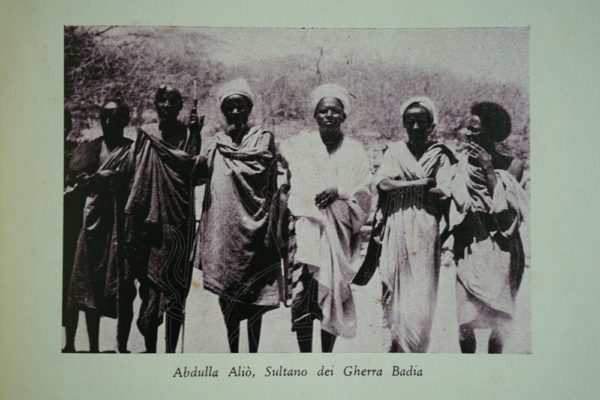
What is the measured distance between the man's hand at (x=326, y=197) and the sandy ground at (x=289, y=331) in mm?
351

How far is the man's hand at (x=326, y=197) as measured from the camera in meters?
2.76

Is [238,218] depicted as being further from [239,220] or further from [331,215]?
[331,215]

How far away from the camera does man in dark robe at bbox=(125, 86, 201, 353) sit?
2.74 meters

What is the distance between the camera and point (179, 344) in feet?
8.96

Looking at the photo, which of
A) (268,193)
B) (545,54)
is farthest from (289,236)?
(545,54)

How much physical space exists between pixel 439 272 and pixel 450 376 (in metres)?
0.41

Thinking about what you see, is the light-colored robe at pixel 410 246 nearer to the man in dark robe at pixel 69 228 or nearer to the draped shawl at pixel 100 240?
the draped shawl at pixel 100 240

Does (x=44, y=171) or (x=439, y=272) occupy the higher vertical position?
(x=44, y=171)

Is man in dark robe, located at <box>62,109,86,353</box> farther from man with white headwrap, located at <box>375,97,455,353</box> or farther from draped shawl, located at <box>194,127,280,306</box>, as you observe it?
man with white headwrap, located at <box>375,97,455,353</box>

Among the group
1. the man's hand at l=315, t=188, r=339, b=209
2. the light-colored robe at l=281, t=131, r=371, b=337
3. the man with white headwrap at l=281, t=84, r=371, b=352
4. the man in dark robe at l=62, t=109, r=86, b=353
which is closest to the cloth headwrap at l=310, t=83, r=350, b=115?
the man with white headwrap at l=281, t=84, r=371, b=352

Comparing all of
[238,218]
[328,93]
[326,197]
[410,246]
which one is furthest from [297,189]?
[410,246]

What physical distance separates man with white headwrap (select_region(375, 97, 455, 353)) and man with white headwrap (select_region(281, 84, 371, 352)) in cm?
11
